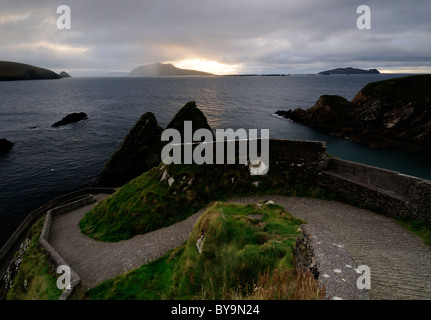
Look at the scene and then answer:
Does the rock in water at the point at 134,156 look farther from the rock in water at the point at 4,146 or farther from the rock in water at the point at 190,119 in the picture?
the rock in water at the point at 4,146

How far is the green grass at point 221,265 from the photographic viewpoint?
582cm

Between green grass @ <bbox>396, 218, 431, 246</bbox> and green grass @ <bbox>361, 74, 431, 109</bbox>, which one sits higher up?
green grass @ <bbox>361, 74, 431, 109</bbox>

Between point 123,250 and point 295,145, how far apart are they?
1270 cm

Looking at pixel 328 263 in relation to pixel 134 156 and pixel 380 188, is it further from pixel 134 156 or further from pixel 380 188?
pixel 134 156

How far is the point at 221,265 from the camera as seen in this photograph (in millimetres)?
6664

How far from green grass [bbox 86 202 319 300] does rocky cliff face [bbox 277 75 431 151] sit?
1662 inches

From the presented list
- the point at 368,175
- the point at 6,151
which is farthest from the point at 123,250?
the point at 6,151

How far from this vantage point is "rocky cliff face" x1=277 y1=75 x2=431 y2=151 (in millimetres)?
39344

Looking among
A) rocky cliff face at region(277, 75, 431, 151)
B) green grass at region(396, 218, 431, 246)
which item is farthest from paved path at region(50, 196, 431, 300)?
rocky cliff face at region(277, 75, 431, 151)

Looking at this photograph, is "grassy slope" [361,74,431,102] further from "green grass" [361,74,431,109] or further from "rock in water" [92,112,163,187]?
"rock in water" [92,112,163,187]

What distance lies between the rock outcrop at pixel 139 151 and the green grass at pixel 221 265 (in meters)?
23.6

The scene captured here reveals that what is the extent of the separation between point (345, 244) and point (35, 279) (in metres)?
15.7

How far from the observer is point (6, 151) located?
4419 centimetres
